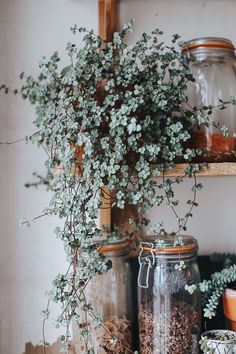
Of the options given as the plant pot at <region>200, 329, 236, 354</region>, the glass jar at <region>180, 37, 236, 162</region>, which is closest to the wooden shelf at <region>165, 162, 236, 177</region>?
the glass jar at <region>180, 37, 236, 162</region>

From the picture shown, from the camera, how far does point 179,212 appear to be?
1319mm

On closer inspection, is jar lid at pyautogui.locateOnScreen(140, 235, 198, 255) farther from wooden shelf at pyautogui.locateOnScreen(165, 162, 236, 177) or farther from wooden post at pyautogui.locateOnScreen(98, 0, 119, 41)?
wooden post at pyautogui.locateOnScreen(98, 0, 119, 41)

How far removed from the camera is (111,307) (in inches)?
46.7

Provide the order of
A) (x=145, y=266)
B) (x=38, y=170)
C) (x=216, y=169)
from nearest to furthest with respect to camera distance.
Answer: (x=216, y=169) → (x=145, y=266) → (x=38, y=170)

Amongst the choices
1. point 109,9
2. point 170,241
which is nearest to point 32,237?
point 170,241

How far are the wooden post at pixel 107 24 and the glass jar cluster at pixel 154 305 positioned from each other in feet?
0.32

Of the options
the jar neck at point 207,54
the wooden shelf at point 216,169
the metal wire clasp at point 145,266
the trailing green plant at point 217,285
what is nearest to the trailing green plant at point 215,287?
the trailing green plant at point 217,285

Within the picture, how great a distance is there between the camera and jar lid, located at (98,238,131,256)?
1170mm

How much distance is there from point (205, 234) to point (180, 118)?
1.28 feet

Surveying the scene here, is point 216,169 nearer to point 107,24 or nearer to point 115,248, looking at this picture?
point 115,248

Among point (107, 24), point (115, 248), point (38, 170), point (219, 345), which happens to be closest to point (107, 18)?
point (107, 24)

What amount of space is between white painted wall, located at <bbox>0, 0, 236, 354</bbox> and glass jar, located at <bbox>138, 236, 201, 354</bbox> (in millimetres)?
208

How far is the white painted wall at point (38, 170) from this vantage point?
1314 mm

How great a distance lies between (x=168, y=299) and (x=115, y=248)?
18 cm
